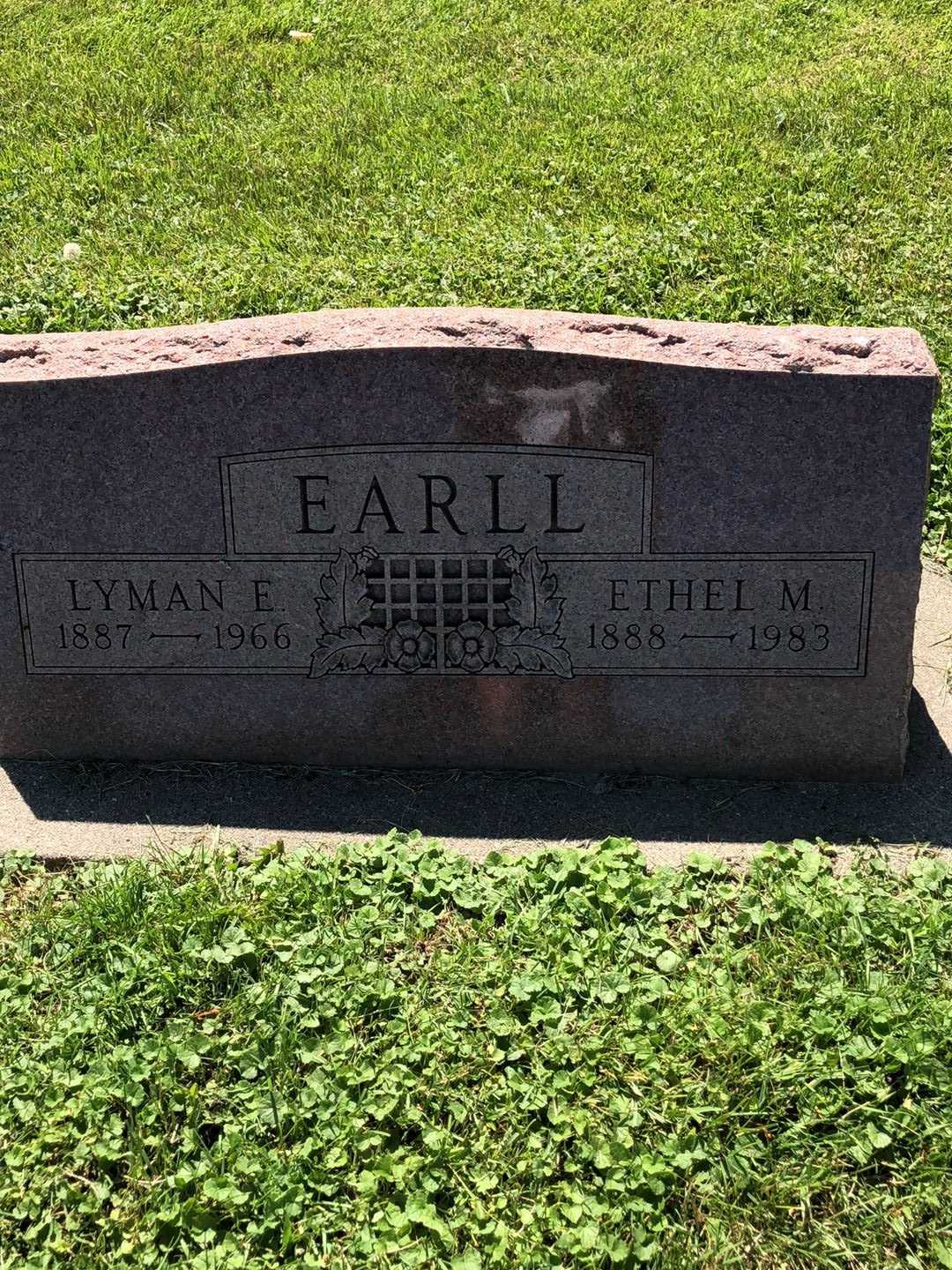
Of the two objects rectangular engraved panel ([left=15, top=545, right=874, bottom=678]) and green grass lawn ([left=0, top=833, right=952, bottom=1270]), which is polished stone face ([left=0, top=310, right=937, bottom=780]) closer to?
rectangular engraved panel ([left=15, top=545, right=874, bottom=678])

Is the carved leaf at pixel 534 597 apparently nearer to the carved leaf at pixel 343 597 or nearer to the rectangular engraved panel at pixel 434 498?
the rectangular engraved panel at pixel 434 498

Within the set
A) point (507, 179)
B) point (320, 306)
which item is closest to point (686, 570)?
point (320, 306)

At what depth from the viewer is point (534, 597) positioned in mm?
4004

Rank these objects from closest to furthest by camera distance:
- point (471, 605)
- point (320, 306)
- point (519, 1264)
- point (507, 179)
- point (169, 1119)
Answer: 1. point (519, 1264)
2. point (169, 1119)
3. point (471, 605)
4. point (320, 306)
5. point (507, 179)

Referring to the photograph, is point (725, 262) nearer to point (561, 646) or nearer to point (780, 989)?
point (561, 646)

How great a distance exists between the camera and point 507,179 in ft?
23.5

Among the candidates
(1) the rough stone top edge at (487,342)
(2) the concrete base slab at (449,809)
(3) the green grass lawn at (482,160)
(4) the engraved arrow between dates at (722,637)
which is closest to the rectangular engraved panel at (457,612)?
(4) the engraved arrow between dates at (722,637)

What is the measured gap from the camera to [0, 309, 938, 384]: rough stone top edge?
3.71 metres

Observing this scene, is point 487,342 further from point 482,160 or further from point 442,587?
point 482,160

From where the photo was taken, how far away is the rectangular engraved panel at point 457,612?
396 centimetres

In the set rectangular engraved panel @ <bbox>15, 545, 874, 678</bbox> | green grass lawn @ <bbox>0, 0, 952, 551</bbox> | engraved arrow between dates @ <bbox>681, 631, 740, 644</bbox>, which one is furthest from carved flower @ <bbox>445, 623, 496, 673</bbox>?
green grass lawn @ <bbox>0, 0, 952, 551</bbox>

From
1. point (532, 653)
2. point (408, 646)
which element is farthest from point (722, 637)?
point (408, 646)

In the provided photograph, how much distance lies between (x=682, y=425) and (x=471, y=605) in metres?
0.77

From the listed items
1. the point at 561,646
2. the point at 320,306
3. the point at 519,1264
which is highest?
the point at 320,306
